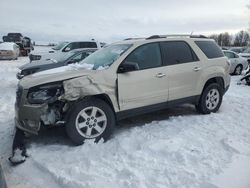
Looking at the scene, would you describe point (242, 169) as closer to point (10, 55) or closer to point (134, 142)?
point (134, 142)

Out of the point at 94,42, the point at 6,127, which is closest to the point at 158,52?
the point at 6,127

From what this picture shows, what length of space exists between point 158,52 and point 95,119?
1893 mm

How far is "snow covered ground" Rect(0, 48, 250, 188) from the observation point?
145 inches

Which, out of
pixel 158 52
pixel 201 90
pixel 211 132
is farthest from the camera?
pixel 201 90

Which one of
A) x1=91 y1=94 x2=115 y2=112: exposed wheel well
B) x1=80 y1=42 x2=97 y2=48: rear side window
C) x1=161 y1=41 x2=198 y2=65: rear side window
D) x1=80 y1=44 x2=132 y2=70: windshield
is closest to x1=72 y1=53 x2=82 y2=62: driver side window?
x1=80 y1=42 x2=97 y2=48: rear side window

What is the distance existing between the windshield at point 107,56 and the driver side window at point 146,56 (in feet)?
0.63

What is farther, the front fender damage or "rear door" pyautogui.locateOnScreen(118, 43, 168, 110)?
"rear door" pyautogui.locateOnScreen(118, 43, 168, 110)

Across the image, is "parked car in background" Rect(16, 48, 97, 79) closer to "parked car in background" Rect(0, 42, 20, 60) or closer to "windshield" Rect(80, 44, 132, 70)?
"windshield" Rect(80, 44, 132, 70)

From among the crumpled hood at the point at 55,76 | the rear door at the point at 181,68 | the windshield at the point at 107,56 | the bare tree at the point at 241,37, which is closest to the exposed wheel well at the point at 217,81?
the rear door at the point at 181,68

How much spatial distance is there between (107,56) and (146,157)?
86.9 inches

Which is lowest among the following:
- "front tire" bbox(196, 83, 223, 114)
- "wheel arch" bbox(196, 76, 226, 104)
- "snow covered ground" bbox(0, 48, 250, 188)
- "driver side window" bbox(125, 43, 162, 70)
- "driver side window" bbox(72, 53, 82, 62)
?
"snow covered ground" bbox(0, 48, 250, 188)

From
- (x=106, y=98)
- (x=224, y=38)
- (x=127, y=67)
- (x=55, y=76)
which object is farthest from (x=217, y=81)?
(x=224, y=38)

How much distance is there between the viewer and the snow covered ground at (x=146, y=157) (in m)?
3.69

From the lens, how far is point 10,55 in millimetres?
24266
